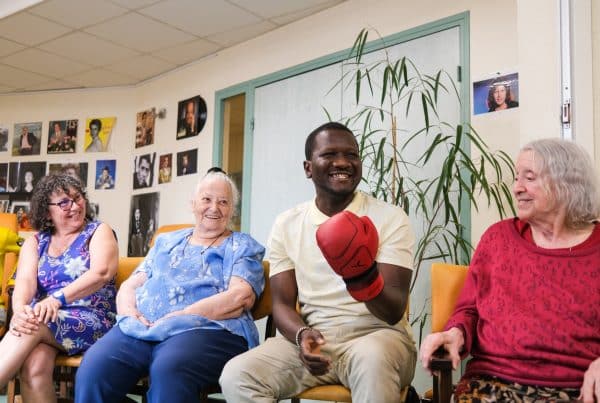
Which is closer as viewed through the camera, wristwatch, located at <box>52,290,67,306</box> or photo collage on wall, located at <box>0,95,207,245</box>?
wristwatch, located at <box>52,290,67,306</box>

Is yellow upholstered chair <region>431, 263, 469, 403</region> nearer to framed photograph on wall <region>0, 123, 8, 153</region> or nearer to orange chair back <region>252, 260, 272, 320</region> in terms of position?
orange chair back <region>252, 260, 272, 320</region>

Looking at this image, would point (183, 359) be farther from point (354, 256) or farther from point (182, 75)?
point (182, 75)

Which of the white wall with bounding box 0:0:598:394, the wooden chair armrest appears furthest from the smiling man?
the white wall with bounding box 0:0:598:394

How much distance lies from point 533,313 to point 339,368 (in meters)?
0.57

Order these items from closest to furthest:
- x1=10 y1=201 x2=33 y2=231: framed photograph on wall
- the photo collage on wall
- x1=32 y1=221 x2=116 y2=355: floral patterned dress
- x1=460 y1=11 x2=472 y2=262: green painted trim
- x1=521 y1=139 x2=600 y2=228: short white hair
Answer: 1. x1=521 y1=139 x2=600 y2=228: short white hair
2. x1=32 y1=221 x2=116 y2=355: floral patterned dress
3. x1=460 y1=11 x2=472 y2=262: green painted trim
4. the photo collage on wall
5. x1=10 y1=201 x2=33 y2=231: framed photograph on wall

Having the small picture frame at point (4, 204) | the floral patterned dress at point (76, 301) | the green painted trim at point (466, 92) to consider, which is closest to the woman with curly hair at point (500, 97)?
the green painted trim at point (466, 92)

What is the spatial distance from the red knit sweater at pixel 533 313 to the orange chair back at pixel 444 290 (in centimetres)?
10

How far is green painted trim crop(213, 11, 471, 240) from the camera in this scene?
308 cm

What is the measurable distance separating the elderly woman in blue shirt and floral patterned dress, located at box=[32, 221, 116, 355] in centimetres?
18

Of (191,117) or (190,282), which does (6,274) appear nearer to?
(190,282)

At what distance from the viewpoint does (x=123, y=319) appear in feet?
7.08

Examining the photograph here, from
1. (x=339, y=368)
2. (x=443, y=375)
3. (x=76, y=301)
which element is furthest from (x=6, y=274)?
(x=443, y=375)

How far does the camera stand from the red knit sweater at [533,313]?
4.93ft

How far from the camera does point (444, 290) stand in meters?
1.83
